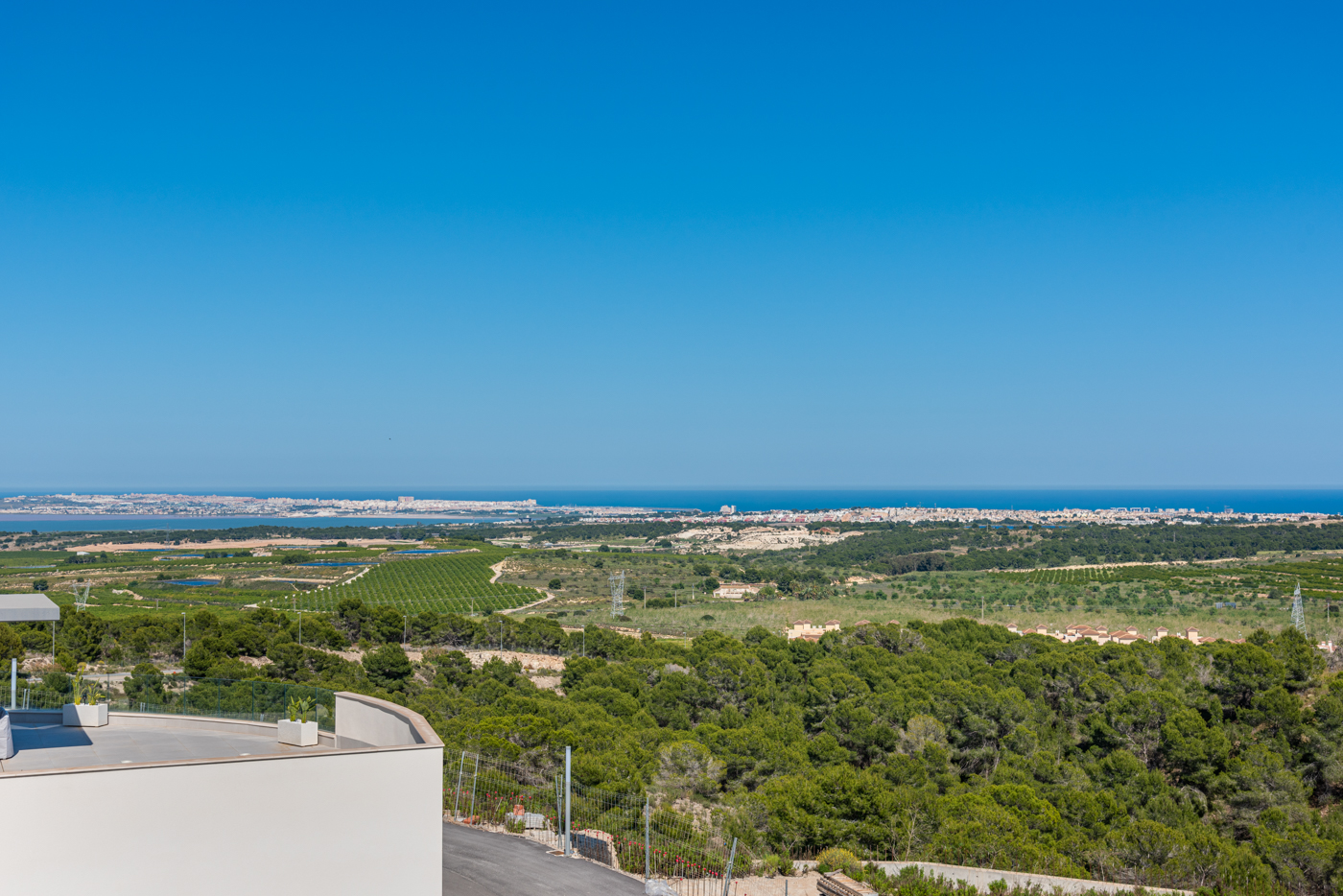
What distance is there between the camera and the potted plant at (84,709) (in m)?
11.0

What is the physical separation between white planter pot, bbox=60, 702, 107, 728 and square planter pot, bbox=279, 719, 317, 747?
222 centimetres

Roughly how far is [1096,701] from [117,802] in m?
25.9

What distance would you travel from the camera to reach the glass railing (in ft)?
38.8

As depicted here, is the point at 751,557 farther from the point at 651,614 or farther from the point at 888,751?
the point at 888,751

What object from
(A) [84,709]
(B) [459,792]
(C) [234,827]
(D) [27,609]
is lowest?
(B) [459,792]

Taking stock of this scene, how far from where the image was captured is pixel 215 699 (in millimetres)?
12422

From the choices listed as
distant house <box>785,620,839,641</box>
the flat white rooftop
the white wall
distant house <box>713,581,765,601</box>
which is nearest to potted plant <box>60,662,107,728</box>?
the flat white rooftop

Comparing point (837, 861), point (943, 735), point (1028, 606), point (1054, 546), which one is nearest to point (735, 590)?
point (1028, 606)

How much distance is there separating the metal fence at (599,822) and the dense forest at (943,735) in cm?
61

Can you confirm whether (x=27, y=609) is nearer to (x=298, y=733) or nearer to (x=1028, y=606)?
(x=298, y=733)

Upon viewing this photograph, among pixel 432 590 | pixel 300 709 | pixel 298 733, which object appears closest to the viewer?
pixel 298 733

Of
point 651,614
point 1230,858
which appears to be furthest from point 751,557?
point 1230,858

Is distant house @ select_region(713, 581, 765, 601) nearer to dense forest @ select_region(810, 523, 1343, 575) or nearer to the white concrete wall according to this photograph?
dense forest @ select_region(810, 523, 1343, 575)

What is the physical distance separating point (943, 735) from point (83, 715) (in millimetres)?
20413
